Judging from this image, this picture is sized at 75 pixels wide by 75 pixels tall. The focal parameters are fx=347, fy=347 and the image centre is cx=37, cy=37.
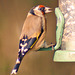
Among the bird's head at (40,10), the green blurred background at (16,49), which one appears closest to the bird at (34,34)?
the bird's head at (40,10)

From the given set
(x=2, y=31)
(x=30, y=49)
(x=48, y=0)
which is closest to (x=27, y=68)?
(x=2, y=31)

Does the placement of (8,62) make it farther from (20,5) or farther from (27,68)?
(20,5)

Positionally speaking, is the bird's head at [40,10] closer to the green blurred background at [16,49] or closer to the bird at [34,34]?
the bird at [34,34]

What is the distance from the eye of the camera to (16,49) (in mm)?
5543

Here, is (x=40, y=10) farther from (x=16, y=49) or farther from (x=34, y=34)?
(x=16, y=49)

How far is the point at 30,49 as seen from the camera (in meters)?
3.73

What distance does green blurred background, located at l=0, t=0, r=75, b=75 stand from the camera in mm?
5488

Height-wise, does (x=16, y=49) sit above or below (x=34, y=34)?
below

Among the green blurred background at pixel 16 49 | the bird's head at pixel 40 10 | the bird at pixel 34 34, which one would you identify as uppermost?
the bird's head at pixel 40 10

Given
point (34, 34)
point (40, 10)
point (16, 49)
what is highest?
point (40, 10)

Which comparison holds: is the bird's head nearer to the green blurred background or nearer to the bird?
the bird

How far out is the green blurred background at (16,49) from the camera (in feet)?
18.0

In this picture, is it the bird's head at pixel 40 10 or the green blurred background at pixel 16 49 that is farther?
the green blurred background at pixel 16 49

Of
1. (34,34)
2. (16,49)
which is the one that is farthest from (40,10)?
(16,49)
